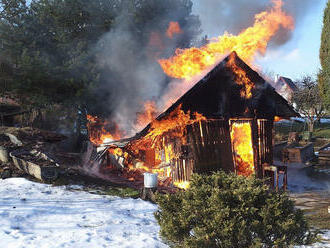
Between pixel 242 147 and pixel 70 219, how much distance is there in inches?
329

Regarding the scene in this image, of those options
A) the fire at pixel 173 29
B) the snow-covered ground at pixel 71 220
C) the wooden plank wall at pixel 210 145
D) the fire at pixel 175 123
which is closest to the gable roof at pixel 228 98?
the fire at pixel 175 123

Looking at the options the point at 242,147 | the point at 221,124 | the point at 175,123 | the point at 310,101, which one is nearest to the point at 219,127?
the point at 221,124

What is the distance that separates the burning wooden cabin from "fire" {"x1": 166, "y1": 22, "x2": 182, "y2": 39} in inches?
366

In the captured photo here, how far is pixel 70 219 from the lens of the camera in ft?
25.4

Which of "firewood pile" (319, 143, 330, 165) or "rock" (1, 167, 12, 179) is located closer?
"rock" (1, 167, 12, 179)

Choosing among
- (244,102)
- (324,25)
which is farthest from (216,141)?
(324,25)

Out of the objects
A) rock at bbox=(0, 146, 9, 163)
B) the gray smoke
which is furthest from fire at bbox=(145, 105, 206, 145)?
rock at bbox=(0, 146, 9, 163)

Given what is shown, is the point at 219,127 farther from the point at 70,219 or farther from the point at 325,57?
the point at 325,57

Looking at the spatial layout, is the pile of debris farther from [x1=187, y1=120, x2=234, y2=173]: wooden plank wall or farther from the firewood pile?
the firewood pile

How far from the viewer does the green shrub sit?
13.2 feet

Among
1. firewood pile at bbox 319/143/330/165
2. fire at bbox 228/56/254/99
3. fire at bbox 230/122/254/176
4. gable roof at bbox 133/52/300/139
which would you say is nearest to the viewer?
gable roof at bbox 133/52/300/139

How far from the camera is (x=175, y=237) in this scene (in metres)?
4.40

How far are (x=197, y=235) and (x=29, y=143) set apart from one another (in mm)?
14131

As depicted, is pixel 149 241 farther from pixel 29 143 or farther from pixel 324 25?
pixel 324 25
